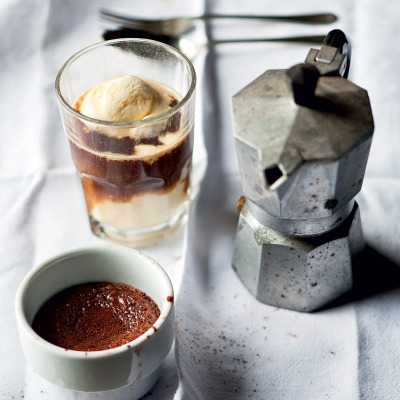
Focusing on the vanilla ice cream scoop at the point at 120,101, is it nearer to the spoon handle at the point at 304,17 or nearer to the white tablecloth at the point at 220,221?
the white tablecloth at the point at 220,221

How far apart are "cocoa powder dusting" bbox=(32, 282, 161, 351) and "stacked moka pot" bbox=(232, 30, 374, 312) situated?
0.56 feet

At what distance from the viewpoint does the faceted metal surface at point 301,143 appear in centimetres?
64

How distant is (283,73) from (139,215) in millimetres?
305

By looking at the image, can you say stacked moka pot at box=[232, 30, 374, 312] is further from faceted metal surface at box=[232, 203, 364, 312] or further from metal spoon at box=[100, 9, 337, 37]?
metal spoon at box=[100, 9, 337, 37]

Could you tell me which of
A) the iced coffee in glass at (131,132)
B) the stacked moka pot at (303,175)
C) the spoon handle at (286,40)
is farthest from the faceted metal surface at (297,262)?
the spoon handle at (286,40)

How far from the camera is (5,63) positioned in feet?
3.80

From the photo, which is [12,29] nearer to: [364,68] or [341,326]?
[364,68]

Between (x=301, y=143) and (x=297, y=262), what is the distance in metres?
0.20

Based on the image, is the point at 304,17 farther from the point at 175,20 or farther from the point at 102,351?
the point at 102,351

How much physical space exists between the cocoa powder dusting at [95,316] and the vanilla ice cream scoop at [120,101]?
8.7 inches

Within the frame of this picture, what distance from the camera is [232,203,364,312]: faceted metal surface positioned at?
78cm

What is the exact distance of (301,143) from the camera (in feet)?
2.11

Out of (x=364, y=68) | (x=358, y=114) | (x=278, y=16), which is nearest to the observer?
(x=358, y=114)

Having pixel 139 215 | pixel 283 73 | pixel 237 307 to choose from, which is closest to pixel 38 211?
pixel 139 215
